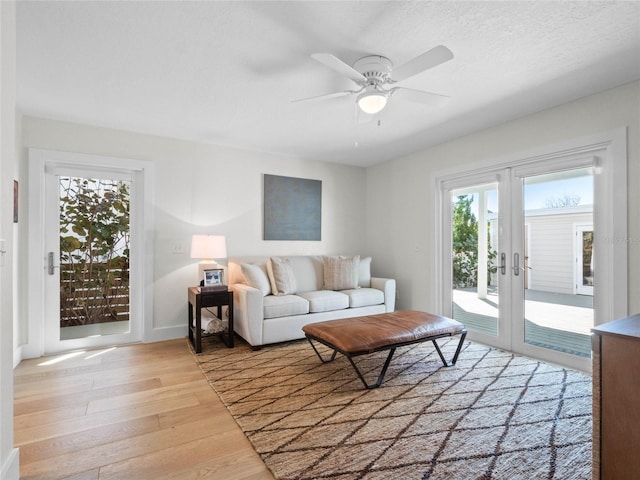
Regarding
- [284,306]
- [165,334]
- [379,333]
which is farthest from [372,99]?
[165,334]

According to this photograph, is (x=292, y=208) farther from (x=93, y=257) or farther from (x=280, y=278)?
(x=93, y=257)

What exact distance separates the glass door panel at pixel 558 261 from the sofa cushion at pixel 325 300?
188 centimetres

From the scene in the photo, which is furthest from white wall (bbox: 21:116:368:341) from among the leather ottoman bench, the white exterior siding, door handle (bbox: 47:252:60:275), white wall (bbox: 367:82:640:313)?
the white exterior siding

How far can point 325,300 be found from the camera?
148 inches

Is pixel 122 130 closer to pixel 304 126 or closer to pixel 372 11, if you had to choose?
pixel 304 126

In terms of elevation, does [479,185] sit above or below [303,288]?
above

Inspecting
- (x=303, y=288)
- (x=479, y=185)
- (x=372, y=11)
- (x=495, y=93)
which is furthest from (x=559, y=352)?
(x=372, y=11)

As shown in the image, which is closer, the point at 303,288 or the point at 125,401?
the point at 125,401

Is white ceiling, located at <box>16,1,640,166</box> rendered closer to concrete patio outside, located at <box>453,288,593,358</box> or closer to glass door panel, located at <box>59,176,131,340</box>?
glass door panel, located at <box>59,176,131,340</box>

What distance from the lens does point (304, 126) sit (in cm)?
346

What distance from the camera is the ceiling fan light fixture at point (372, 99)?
7.05 feet

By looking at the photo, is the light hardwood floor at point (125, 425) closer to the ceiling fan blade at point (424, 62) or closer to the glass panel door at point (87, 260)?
the glass panel door at point (87, 260)

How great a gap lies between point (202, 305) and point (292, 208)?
1.89 m

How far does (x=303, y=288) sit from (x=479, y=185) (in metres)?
2.45
